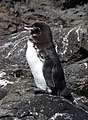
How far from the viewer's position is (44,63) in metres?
7.86

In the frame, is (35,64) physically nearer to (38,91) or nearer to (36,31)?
(38,91)

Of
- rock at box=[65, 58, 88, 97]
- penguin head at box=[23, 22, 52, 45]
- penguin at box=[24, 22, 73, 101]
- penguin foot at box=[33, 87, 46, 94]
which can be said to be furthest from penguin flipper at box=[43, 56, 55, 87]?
rock at box=[65, 58, 88, 97]

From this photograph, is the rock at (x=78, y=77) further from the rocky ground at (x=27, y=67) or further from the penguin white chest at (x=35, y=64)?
the penguin white chest at (x=35, y=64)

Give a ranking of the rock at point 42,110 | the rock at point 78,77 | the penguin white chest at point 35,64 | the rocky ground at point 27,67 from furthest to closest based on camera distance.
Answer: the rock at point 78,77 → the penguin white chest at point 35,64 → the rocky ground at point 27,67 → the rock at point 42,110

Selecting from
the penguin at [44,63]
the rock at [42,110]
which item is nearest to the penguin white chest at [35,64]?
the penguin at [44,63]

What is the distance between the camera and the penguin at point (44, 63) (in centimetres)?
784

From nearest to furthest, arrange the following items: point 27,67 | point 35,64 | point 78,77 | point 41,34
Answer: point 35,64, point 41,34, point 78,77, point 27,67

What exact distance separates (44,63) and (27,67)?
8.99 feet

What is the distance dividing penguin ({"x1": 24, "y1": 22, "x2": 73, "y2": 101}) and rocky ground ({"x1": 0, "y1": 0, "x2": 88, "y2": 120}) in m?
Result: 0.31

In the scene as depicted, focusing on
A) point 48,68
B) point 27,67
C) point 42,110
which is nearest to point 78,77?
point 27,67

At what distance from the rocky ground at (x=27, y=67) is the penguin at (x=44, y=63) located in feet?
1.03

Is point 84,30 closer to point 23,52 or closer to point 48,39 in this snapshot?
point 23,52

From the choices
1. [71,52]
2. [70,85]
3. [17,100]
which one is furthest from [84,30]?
[17,100]

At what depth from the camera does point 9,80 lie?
9.41 metres
